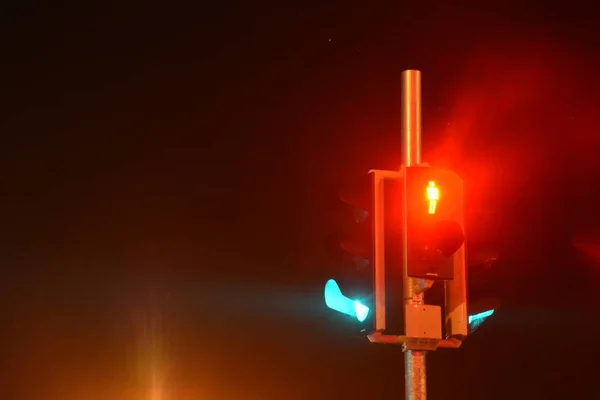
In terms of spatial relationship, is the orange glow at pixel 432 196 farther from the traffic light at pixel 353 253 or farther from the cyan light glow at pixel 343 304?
the cyan light glow at pixel 343 304

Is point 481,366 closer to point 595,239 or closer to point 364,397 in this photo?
point 364,397

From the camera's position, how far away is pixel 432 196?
5.88 m

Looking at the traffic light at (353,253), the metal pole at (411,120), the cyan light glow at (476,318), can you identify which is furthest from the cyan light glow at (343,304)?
the metal pole at (411,120)

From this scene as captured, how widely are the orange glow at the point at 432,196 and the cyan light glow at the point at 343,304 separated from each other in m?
0.79

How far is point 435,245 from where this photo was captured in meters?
5.79

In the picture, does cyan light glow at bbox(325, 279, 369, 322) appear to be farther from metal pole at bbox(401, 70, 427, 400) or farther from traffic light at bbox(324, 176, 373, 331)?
metal pole at bbox(401, 70, 427, 400)

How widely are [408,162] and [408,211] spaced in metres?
0.47

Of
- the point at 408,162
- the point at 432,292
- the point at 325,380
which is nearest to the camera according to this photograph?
the point at 408,162

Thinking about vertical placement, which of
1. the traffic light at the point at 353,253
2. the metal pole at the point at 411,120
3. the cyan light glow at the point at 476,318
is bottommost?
the cyan light glow at the point at 476,318

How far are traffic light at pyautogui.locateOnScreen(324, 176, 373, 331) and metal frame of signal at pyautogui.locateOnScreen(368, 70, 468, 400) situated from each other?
0.07 m

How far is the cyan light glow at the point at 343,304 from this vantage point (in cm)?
605

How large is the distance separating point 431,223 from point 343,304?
2.89 ft

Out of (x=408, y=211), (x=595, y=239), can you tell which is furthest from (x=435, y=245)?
(x=595, y=239)

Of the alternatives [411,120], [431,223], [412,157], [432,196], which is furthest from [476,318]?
[411,120]
